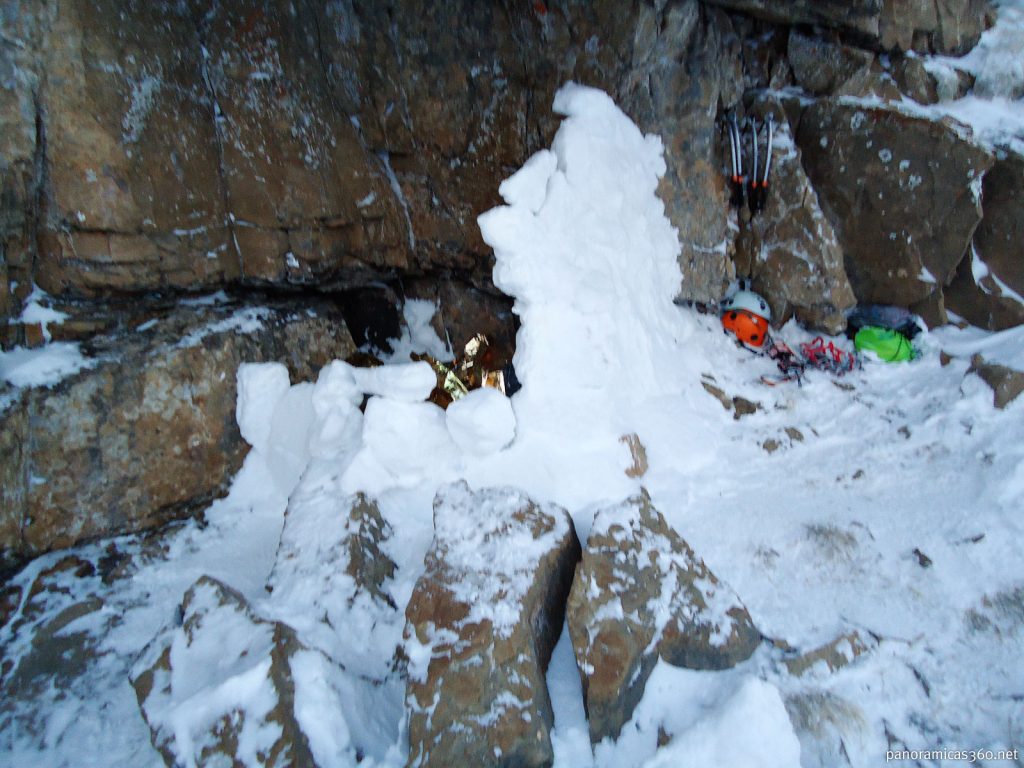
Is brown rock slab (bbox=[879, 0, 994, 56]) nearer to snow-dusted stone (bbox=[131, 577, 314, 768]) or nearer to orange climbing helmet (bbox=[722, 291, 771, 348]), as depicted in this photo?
orange climbing helmet (bbox=[722, 291, 771, 348])

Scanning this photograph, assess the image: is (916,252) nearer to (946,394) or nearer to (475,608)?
(946,394)

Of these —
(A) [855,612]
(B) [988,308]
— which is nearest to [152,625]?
(A) [855,612]

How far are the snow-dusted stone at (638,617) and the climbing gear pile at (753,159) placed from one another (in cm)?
524

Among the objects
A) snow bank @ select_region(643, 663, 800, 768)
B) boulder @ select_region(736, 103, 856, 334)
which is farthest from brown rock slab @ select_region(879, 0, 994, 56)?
snow bank @ select_region(643, 663, 800, 768)

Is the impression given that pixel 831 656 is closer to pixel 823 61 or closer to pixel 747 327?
pixel 747 327

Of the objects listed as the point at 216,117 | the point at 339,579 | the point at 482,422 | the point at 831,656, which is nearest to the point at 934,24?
the point at 482,422

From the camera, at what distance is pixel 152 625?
3926 mm

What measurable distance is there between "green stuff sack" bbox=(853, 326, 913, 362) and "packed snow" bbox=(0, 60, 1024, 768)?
26 centimetres

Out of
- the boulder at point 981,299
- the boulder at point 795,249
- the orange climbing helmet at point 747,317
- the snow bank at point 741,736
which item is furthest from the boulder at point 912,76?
the snow bank at point 741,736

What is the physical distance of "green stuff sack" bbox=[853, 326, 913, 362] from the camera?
6469 millimetres

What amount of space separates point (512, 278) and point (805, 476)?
10.7ft

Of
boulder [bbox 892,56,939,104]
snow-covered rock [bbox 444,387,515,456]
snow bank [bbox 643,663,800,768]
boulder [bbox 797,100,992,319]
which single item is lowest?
snow bank [bbox 643,663,800,768]

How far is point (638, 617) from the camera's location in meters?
3.17

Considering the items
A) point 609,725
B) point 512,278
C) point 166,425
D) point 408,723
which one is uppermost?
point 512,278
